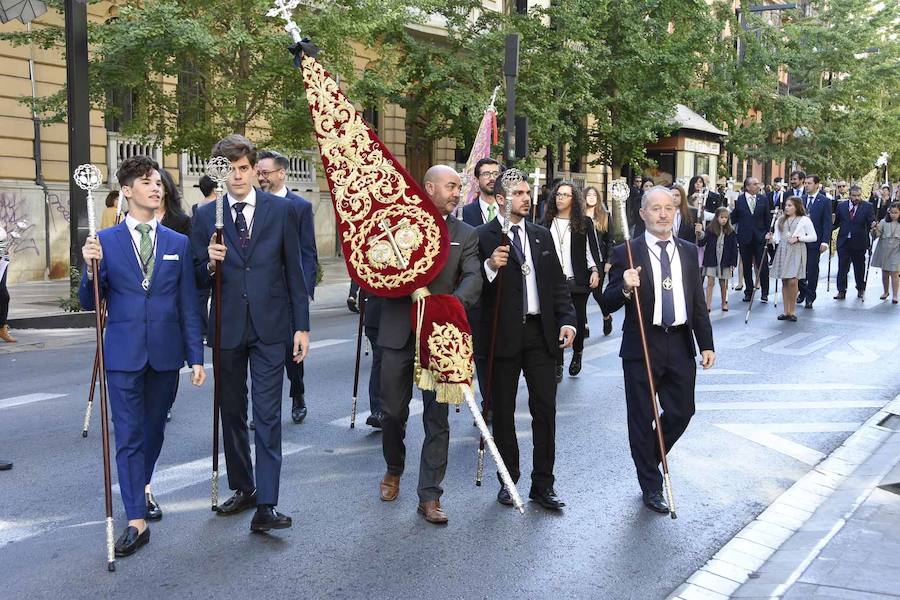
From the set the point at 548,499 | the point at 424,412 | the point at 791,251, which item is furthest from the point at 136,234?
the point at 791,251

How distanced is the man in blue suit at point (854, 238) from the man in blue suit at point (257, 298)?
14950 millimetres

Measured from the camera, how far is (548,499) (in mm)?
5820

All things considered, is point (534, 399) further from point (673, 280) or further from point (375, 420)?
point (375, 420)

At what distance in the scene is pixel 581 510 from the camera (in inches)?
230

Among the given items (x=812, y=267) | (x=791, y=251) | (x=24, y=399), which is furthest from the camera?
(x=812, y=267)

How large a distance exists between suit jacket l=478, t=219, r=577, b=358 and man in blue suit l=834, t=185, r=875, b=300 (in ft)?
45.0

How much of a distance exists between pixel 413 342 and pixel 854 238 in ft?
49.2

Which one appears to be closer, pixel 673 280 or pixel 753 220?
pixel 673 280

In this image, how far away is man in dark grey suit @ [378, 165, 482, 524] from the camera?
18.2ft

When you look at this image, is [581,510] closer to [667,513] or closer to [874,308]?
[667,513]

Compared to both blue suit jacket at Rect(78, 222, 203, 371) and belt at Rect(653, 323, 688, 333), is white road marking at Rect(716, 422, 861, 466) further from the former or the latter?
blue suit jacket at Rect(78, 222, 203, 371)

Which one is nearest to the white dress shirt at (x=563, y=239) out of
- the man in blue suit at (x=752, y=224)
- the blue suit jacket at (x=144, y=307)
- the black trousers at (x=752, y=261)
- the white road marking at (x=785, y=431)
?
the white road marking at (x=785, y=431)

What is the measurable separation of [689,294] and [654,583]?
1.90 metres

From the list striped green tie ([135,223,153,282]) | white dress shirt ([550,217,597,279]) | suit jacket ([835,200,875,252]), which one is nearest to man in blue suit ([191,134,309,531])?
striped green tie ([135,223,153,282])
